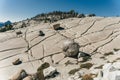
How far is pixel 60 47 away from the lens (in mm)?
52062

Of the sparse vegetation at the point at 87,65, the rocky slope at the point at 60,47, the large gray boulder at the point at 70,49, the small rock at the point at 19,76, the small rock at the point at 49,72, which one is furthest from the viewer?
the large gray boulder at the point at 70,49

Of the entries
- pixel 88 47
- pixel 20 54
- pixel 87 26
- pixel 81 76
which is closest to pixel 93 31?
pixel 87 26

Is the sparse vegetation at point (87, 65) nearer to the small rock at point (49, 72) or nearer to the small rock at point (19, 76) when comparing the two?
the small rock at point (49, 72)

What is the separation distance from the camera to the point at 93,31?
58.4 metres

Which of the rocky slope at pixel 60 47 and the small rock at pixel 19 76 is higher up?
the rocky slope at pixel 60 47

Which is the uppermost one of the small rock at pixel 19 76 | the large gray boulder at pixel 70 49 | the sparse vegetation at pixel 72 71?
the large gray boulder at pixel 70 49

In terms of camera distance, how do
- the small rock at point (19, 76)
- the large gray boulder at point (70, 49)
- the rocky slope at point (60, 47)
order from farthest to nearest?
the large gray boulder at point (70, 49) → the rocky slope at point (60, 47) → the small rock at point (19, 76)

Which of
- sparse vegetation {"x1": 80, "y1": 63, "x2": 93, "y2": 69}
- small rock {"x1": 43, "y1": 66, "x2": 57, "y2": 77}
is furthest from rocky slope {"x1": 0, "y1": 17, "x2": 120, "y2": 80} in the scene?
small rock {"x1": 43, "y1": 66, "x2": 57, "y2": 77}

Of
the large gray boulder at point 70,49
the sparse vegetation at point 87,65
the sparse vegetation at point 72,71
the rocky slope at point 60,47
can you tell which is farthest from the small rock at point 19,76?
the large gray boulder at point 70,49

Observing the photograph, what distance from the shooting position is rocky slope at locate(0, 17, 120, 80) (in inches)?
1598

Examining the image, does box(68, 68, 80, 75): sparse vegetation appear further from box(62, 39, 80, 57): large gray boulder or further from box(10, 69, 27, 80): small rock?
box(62, 39, 80, 57): large gray boulder

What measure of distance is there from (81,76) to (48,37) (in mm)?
24803

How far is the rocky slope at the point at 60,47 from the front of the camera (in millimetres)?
40581

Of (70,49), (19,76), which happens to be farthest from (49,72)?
(70,49)
